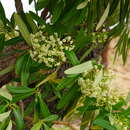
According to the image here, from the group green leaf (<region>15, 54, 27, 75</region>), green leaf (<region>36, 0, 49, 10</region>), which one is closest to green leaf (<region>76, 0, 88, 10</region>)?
green leaf (<region>36, 0, 49, 10</region>)

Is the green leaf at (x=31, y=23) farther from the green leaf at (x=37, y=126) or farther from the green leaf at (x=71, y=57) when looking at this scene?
the green leaf at (x=37, y=126)

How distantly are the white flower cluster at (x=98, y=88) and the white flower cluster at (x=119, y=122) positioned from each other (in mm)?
45

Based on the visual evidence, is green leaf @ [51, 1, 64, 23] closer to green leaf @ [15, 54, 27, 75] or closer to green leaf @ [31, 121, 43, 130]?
green leaf @ [15, 54, 27, 75]

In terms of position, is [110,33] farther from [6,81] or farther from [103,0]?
[6,81]

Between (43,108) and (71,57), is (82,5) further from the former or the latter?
(43,108)

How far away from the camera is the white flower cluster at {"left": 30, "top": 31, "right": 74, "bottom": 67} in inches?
46.7

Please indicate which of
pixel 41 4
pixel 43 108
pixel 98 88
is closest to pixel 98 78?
pixel 98 88

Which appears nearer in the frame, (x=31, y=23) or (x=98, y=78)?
(x=98, y=78)

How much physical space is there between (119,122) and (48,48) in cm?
31

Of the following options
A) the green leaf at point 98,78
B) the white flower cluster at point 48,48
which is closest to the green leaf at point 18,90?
the white flower cluster at point 48,48

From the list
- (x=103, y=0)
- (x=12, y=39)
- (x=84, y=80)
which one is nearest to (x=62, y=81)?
(x=84, y=80)

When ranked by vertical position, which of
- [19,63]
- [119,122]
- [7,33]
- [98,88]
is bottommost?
[119,122]

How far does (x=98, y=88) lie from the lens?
1146 mm

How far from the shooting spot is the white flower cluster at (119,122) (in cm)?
119
